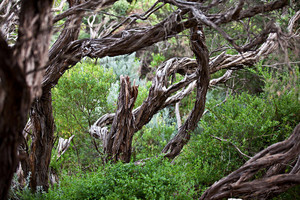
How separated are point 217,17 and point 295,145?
1.24 metres

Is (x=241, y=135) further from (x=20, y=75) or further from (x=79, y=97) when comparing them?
(x=79, y=97)

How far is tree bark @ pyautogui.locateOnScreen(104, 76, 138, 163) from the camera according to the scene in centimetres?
360

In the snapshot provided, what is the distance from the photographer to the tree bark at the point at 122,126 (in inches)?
142

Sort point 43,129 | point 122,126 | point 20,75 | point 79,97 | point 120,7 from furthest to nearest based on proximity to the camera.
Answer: point 120,7
point 79,97
point 122,126
point 43,129
point 20,75

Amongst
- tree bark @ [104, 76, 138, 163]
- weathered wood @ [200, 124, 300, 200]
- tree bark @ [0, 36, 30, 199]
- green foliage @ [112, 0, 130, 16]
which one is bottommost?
weathered wood @ [200, 124, 300, 200]

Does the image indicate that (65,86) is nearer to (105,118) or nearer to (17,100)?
(105,118)

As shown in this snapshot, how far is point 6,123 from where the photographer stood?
122cm

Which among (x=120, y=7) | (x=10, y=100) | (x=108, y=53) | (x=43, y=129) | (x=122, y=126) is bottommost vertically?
(x=122, y=126)

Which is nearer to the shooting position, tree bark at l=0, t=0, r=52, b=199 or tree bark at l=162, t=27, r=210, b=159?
tree bark at l=0, t=0, r=52, b=199

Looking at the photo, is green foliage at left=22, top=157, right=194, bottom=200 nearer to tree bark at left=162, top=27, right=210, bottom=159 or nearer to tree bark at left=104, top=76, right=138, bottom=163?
tree bark at left=162, top=27, right=210, bottom=159

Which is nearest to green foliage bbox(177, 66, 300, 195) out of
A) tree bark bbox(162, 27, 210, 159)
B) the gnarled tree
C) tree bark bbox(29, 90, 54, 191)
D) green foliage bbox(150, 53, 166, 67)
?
tree bark bbox(162, 27, 210, 159)

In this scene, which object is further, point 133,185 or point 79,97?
point 79,97

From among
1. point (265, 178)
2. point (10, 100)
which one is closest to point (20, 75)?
point (10, 100)

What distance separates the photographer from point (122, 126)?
362 cm
